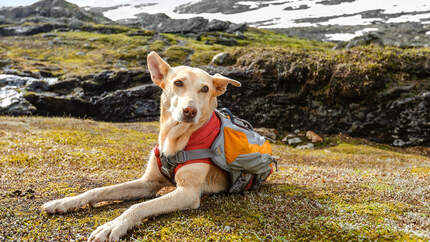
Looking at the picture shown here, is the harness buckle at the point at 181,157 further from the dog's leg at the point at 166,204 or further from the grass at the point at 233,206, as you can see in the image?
the grass at the point at 233,206

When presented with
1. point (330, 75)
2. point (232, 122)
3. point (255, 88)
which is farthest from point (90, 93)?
point (232, 122)

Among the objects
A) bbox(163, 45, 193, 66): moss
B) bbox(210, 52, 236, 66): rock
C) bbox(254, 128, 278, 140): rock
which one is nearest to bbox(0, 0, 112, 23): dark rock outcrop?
bbox(163, 45, 193, 66): moss

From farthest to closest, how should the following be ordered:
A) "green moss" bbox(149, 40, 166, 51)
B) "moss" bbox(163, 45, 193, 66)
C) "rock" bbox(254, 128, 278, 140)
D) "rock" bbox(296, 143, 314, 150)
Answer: "green moss" bbox(149, 40, 166, 51) → "moss" bbox(163, 45, 193, 66) → "rock" bbox(254, 128, 278, 140) → "rock" bbox(296, 143, 314, 150)

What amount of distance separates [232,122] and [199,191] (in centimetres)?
238

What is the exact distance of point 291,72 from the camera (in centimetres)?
2788

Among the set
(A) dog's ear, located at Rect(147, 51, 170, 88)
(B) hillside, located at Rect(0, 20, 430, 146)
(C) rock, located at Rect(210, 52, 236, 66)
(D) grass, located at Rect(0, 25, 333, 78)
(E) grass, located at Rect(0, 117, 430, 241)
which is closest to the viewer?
(E) grass, located at Rect(0, 117, 430, 241)

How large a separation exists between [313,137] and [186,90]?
795 inches

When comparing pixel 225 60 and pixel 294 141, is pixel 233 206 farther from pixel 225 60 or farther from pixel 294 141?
pixel 225 60

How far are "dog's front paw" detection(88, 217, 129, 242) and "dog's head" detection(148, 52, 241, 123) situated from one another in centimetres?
249

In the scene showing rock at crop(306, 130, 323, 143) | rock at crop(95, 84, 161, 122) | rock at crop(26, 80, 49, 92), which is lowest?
rock at crop(306, 130, 323, 143)

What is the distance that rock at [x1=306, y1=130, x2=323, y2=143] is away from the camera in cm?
2428

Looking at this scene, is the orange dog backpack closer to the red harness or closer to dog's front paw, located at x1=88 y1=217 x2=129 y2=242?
the red harness

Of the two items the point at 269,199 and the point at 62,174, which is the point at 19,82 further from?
the point at 269,199

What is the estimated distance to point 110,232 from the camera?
4.96m
